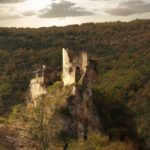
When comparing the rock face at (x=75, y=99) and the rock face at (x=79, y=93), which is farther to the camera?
the rock face at (x=79, y=93)

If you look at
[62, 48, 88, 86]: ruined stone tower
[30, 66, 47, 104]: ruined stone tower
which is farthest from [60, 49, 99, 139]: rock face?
[30, 66, 47, 104]: ruined stone tower

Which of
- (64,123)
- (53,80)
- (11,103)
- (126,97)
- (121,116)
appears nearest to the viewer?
(64,123)

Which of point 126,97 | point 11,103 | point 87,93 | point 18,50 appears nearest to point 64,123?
point 87,93

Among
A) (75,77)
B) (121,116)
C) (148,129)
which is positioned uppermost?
(75,77)

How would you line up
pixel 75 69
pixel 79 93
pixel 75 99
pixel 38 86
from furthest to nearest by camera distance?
1. pixel 38 86
2. pixel 75 69
3. pixel 79 93
4. pixel 75 99

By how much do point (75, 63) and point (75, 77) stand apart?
1396 millimetres

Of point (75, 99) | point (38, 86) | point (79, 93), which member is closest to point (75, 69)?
point (79, 93)

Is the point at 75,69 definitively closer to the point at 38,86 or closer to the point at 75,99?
the point at 75,99

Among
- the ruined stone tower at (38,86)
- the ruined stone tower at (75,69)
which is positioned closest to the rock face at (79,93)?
the ruined stone tower at (75,69)

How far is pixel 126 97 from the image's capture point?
16088 cm

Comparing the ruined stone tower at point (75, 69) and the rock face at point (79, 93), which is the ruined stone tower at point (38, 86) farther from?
the rock face at point (79, 93)

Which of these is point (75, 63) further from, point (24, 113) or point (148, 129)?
point (148, 129)

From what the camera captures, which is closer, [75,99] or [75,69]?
[75,99]

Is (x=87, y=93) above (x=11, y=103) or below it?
above
